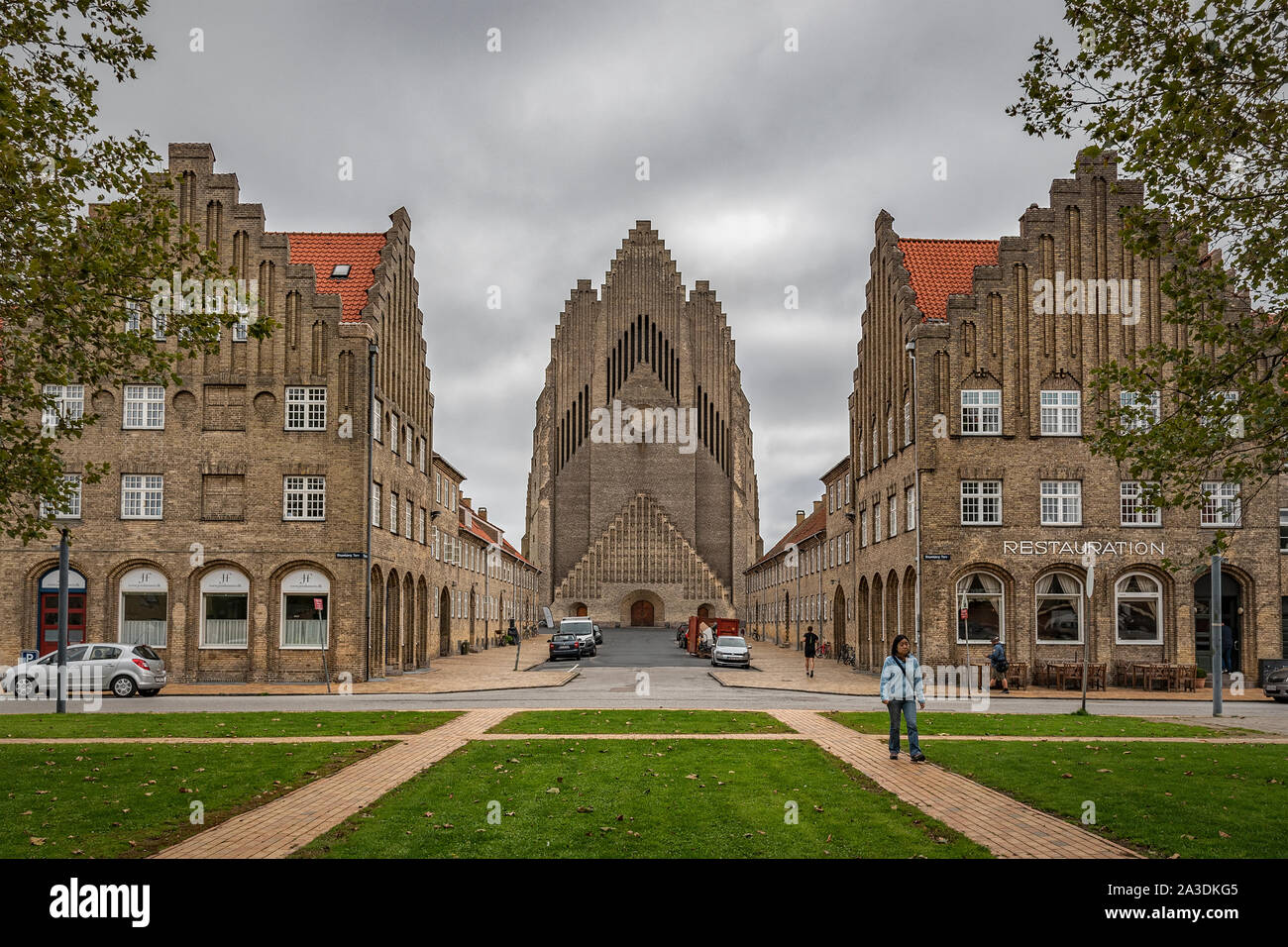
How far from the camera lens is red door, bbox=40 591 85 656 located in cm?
3403

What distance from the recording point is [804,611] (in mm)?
61938

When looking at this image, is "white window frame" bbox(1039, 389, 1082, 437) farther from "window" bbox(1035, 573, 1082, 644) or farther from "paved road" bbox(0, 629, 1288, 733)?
"paved road" bbox(0, 629, 1288, 733)

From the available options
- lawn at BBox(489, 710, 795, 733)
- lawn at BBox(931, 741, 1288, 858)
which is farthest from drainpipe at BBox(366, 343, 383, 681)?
lawn at BBox(931, 741, 1288, 858)

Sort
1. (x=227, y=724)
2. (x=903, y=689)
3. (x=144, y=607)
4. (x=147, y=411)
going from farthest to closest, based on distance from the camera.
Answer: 1. (x=147, y=411)
2. (x=144, y=607)
3. (x=227, y=724)
4. (x=903, y=689)

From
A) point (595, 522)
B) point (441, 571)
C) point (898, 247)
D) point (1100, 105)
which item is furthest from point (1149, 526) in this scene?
point (595, 522)

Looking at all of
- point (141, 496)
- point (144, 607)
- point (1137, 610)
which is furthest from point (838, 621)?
point (141, 496)

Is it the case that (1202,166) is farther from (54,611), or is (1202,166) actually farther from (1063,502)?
(54,611)

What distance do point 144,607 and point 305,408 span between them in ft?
27.1

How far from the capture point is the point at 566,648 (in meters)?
52.1

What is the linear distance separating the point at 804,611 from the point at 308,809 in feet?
173

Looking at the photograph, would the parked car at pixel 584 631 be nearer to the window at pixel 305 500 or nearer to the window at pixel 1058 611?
the window at pixel 305 500

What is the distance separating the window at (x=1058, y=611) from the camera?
34.9 m
